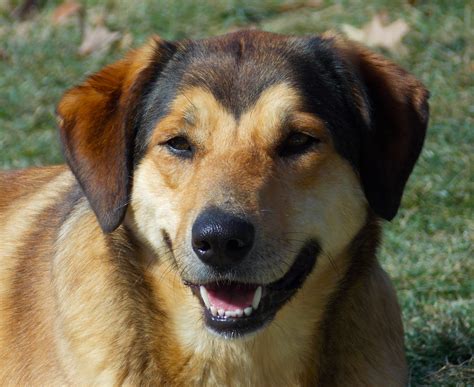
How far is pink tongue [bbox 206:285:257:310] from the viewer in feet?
13.7

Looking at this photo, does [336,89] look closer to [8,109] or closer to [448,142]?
[448,142]

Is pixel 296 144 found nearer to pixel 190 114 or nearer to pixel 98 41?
pixel 190 114

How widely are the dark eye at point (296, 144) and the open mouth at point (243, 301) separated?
361 mm

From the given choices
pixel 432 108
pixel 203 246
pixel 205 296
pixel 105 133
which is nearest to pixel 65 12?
pixel 432 108

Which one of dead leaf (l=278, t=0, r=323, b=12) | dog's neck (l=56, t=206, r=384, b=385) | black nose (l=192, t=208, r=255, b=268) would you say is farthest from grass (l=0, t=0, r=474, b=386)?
black nose (l=192, t=208, r=255, b=268)

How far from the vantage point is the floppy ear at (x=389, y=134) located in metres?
4.45

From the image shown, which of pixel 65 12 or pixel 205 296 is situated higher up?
pixel 205 296

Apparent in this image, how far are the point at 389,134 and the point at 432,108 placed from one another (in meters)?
4.19

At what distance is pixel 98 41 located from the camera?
989 cm

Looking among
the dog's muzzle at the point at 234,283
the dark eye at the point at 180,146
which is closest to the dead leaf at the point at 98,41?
the dark eye at the point at 180,146

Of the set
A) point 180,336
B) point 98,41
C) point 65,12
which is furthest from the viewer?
point 65,12

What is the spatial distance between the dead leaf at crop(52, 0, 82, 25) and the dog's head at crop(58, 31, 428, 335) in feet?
19.8

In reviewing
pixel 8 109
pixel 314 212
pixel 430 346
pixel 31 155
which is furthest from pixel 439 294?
pixel 8 109

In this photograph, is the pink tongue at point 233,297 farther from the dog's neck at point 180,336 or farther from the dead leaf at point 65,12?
the dead leaf at point 65,12
